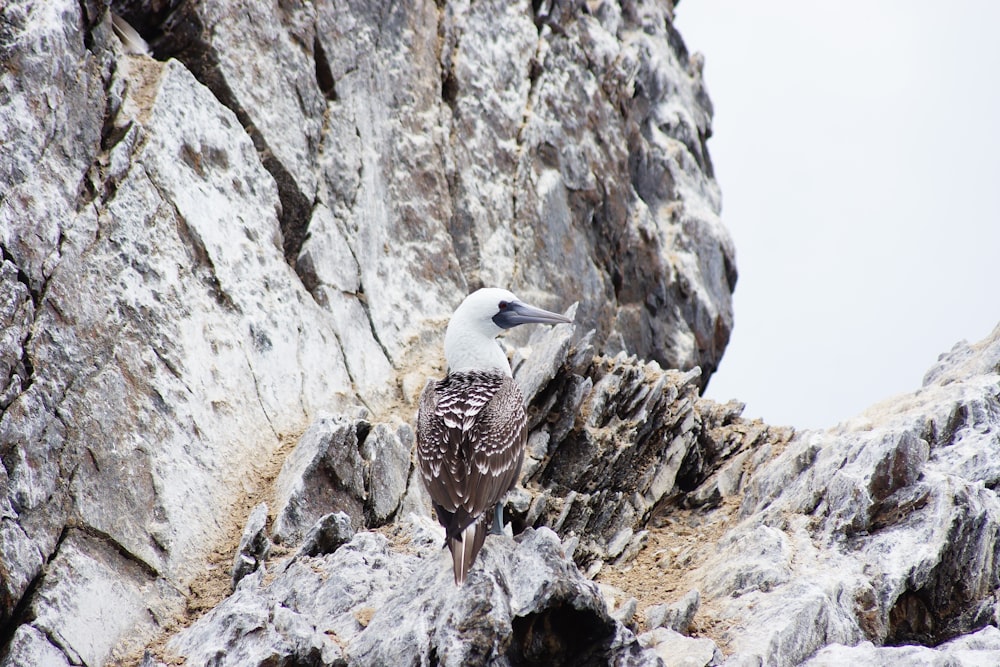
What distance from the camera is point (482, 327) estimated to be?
393 inches

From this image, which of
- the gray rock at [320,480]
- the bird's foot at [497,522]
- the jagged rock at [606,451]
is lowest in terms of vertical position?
the bird's foot at [497,522]

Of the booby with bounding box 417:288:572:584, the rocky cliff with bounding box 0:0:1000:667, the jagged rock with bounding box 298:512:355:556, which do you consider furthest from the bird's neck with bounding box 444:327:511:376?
the jagged rock with bounding box 298:512:355:556

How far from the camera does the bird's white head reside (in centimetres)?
977

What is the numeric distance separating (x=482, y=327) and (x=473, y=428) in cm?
157

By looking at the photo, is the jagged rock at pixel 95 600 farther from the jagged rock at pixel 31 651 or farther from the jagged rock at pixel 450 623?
the jagged rock at pixel 450 623

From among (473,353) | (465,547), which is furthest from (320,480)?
(465,547)

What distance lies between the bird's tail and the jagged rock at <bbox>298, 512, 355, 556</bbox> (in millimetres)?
3015

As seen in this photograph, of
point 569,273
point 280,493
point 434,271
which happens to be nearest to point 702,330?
point 569,273

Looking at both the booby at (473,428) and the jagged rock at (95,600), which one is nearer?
the booby at (473,428)

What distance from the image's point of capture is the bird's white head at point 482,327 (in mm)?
9766

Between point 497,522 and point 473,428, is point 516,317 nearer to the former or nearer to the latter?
point 473,428

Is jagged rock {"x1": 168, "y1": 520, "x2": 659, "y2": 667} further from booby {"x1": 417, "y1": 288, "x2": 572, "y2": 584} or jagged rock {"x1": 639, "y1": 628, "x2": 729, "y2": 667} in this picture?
jagged rock {"x1": 639, "y1": 628, "x2": 729, "y2": 667}

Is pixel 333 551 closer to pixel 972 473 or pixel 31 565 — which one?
pixel 31 565

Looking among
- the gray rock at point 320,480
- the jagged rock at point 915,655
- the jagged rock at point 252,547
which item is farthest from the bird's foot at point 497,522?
the gray rock at point 320,480
